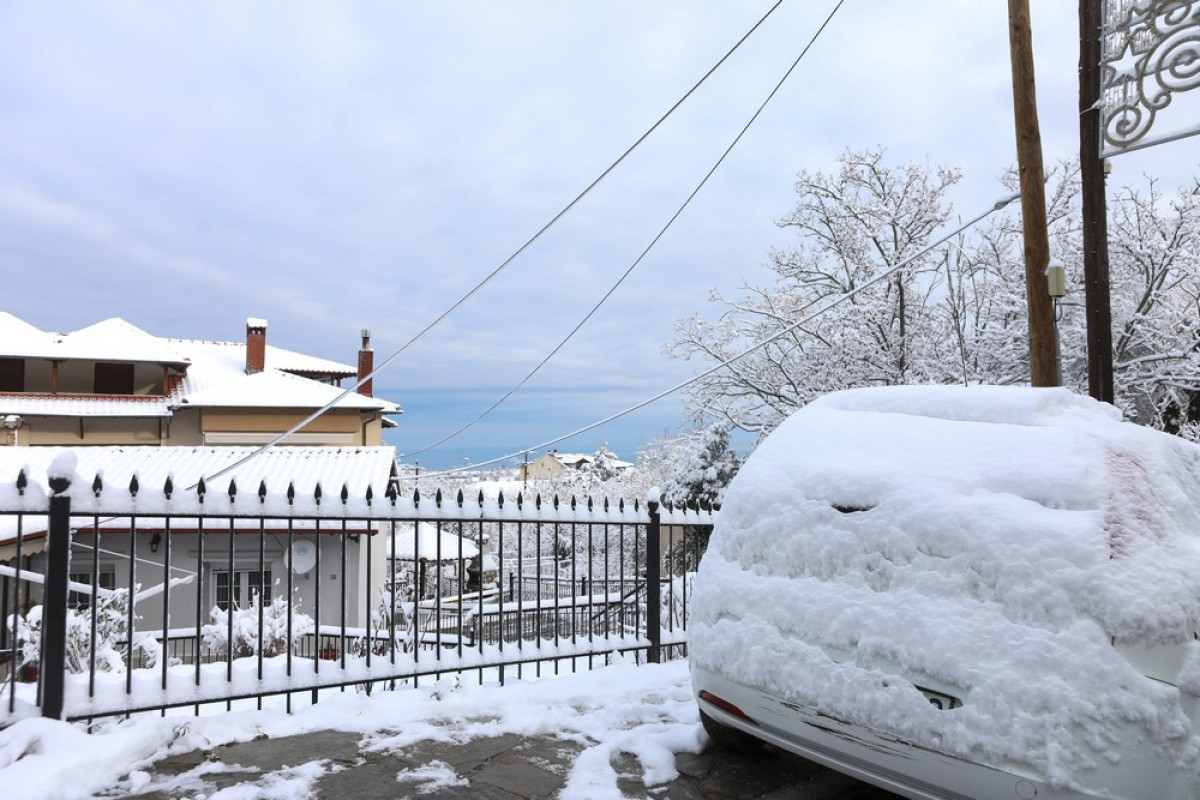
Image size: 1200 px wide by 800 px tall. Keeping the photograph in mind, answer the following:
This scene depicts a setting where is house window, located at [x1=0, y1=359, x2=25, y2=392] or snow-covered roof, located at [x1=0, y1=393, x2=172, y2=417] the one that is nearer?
snow-covered roof, located at [x1=0, y1=393, x2=172, y2=417]

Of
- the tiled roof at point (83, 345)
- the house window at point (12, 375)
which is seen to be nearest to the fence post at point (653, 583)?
the tiled roof at point (83, 345)

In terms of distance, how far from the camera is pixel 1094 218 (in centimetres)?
756

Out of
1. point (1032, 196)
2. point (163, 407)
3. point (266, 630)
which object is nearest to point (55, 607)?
point (266, 630)

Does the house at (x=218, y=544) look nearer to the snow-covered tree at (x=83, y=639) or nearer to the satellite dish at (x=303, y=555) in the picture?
the satellite dish at (x=303, y=555)

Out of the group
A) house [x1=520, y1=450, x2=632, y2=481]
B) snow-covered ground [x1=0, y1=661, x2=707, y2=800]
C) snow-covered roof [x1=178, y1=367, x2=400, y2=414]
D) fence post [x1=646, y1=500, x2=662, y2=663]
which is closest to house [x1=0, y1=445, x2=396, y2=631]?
snow-covered roof [x1=178, y1=367, x2=400, y2=414]

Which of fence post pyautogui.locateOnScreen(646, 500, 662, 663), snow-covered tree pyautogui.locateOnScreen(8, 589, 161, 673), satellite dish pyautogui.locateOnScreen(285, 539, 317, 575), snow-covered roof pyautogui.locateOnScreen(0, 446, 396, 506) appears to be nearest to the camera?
snow-covered tree pyautogui.locateOnScreen(8, 589, 161, 673)

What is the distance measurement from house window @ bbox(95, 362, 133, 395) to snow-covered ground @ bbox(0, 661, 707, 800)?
30.6 m

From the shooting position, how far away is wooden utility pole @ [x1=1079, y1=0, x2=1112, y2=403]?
7492 millimetres

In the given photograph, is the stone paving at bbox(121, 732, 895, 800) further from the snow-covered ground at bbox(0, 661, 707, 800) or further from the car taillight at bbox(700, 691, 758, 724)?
the car taillight at bbox(700, 691, 758, 724)

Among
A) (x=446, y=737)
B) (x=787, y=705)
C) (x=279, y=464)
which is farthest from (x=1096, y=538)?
(x=279, y=464)

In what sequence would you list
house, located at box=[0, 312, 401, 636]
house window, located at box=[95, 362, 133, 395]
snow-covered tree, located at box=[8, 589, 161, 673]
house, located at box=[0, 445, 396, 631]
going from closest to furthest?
snow-covered tree, located at box=[8, 589, 161, 673], house, located at box=[0, 445, 396, 631], house, located at box=[0, 312, 401, 636], house window, located at box=[95, 362, 133, 395]

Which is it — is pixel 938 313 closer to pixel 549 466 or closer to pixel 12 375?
pixel 12 375

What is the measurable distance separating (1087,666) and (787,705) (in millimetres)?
1061

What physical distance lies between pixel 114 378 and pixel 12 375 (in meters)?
3.31
